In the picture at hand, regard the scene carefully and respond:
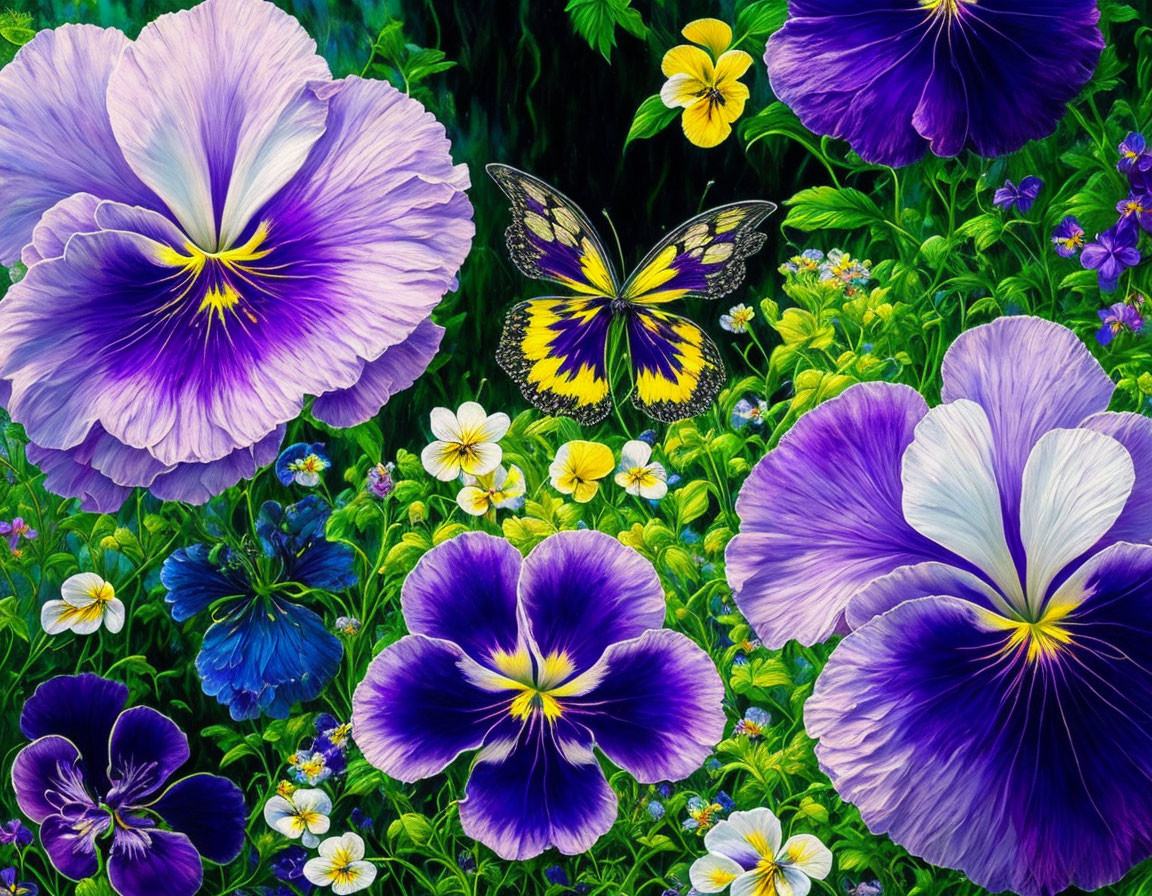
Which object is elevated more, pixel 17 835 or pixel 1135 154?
pixel 1135 154

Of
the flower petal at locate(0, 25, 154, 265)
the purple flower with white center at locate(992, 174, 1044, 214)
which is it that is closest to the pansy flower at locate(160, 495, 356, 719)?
the flower petal at locate(0, 25, 154, 265)

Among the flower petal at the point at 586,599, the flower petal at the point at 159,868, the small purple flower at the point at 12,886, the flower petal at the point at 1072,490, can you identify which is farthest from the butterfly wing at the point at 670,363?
the small purple flower at the point at 12,886

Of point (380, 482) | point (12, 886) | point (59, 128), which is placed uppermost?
point (59, 128)

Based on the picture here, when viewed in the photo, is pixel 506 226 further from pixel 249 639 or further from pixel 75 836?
pixel 75 836

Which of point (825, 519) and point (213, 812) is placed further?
point (213, 812)

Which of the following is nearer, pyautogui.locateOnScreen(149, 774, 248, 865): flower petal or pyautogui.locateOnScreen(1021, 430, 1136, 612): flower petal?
pyautogui.locateOnScreen(1021, 430, 1136, 612): flower petal

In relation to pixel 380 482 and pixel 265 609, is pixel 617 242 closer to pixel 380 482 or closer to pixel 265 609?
pixel 380 482

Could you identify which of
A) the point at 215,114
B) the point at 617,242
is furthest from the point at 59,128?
the point at 617,242

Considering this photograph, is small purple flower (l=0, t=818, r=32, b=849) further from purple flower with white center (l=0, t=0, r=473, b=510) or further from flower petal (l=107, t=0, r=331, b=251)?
flower petal (l=107, t=0, r=331, b=251)
